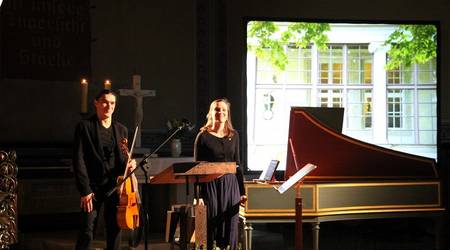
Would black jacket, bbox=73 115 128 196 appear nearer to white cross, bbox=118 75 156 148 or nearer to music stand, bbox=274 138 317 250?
music stand, bbox=274 138 317 250

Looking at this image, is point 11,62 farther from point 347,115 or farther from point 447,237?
A: point 447,237

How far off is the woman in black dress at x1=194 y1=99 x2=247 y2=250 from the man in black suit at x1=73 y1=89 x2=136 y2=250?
61 cm

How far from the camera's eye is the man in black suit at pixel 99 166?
3768mm

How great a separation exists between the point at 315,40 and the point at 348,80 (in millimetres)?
604

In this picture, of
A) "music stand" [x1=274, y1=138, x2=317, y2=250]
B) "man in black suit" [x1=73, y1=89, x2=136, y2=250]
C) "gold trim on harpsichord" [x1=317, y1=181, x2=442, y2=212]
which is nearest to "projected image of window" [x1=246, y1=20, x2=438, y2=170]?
"gold trim on harpsichord" [x1=317, y1=181, x2=442, y2=212]

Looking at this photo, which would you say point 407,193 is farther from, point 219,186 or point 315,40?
point 315,40

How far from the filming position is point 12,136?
20.9ft

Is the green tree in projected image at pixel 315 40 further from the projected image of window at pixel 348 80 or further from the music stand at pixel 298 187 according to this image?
the music stand at pixel 298 187

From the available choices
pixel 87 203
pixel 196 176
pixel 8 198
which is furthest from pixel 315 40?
pixel 8 198

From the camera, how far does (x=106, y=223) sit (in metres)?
3.88

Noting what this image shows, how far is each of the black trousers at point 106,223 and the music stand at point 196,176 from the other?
0.29 m

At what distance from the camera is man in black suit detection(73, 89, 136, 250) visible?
3.77m

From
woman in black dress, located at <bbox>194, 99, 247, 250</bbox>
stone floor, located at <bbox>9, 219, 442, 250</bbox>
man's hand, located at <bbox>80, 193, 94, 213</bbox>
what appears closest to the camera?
man's hand, located at <bbox>80, 193, 94, 213</bbox>

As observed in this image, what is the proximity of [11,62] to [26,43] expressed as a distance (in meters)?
0.26
